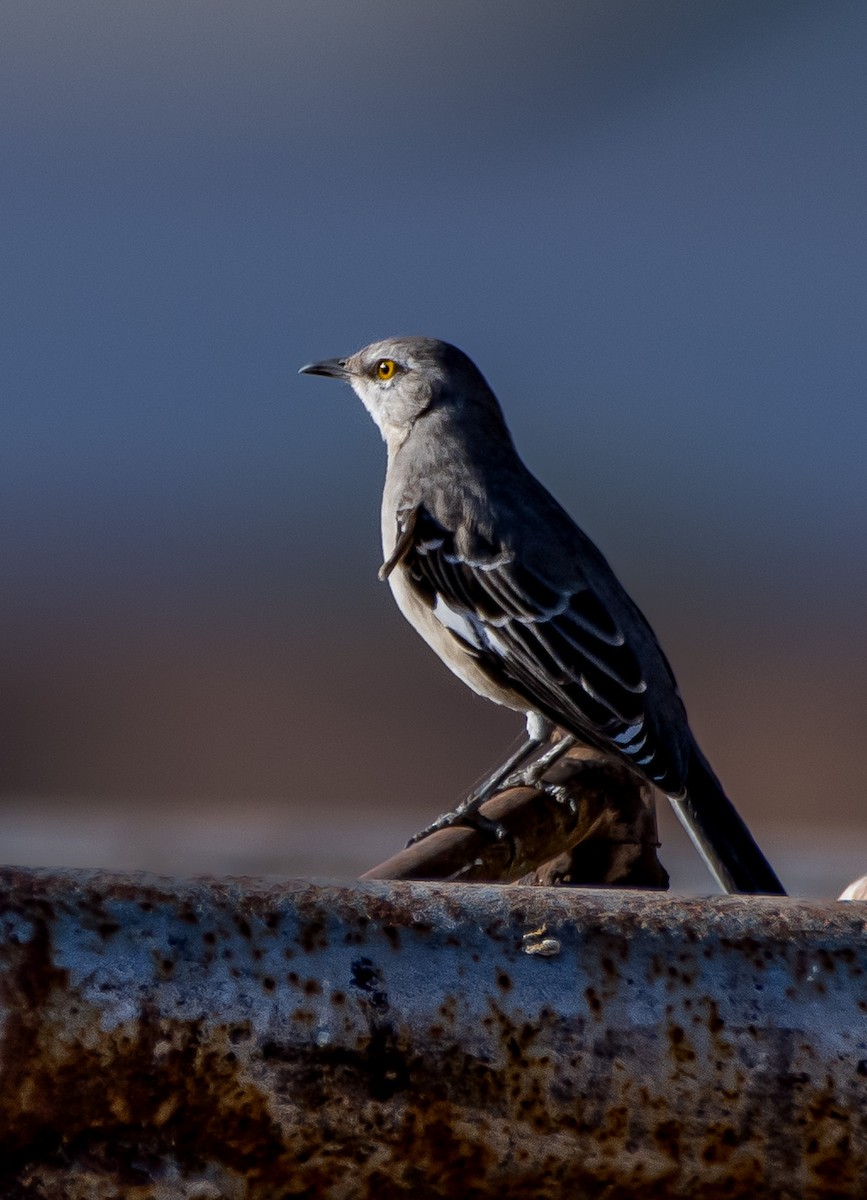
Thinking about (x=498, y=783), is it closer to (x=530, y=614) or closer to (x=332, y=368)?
(x=530, y=614)

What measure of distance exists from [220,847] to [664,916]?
8063 mm

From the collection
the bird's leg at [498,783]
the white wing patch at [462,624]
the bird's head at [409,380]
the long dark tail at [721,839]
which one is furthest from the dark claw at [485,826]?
the bird's head at [409,380]

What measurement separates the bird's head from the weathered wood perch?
2488mm

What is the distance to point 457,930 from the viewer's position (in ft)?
3.39

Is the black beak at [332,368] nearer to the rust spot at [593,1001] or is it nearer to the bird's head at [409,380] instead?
the bird's head at [409,380]

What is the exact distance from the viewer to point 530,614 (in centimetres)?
438

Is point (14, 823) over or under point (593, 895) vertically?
over

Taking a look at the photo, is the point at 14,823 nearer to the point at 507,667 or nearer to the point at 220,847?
the point at 220,847

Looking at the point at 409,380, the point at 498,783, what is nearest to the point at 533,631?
the point at 498,783

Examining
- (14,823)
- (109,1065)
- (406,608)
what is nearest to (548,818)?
(109,1065)

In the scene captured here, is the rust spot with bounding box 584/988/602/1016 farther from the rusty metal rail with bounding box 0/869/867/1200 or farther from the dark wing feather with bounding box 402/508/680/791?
the dark wing feather with bounding box 402/508/680/791

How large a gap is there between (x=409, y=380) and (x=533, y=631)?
4.53ft

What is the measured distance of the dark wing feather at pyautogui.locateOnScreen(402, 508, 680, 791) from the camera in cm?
418

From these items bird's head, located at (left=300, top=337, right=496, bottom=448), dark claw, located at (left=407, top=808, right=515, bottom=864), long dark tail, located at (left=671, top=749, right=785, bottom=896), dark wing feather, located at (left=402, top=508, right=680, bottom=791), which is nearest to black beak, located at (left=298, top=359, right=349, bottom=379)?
bird's head, located at (left=300, top=337, right=496, bottom=448)
